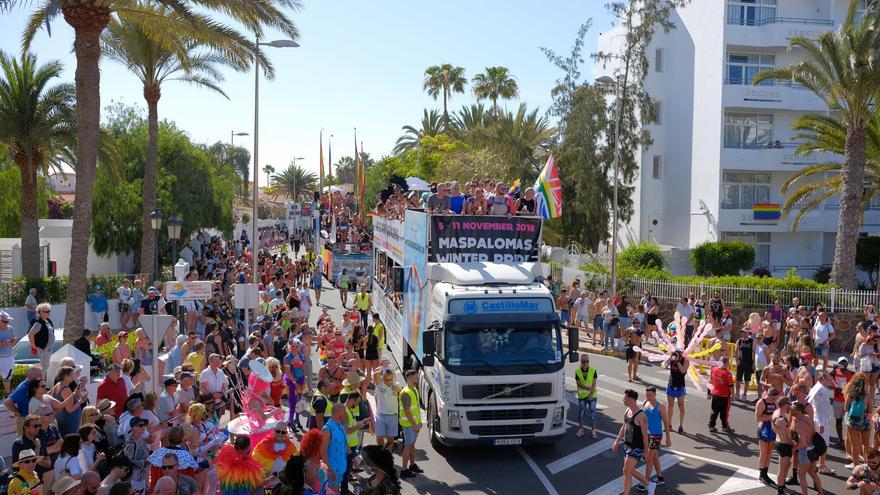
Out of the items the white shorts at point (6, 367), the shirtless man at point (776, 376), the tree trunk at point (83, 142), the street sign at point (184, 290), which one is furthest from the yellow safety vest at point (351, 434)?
the tree trunk at point (83, 142)

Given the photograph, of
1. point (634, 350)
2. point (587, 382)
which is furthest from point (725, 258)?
point (587, 382)

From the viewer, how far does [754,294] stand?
80.8 feet

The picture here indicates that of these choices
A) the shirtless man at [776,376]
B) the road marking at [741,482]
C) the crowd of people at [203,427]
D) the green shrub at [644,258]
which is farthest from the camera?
the green shrub at [644,258]

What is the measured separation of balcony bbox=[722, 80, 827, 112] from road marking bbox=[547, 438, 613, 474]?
25989 mm

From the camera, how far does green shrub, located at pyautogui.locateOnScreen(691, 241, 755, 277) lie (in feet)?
107

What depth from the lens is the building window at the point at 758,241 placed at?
3594 centimetres

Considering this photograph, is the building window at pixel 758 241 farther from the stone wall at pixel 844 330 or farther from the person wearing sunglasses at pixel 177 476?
the person wearing sunglasses at pixel 177 476

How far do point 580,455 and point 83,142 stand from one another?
11138mm

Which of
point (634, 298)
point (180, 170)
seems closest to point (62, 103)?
point (180, 170)

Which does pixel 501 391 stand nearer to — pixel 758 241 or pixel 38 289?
pixel 38 289

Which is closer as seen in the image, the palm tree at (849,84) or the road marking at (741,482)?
the road marking at (741,482)

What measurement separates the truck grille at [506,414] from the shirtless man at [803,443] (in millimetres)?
3393

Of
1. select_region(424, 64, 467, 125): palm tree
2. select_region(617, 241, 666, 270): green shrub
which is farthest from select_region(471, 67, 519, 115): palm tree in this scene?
select_region(617, 241, 666, 270): green shrub

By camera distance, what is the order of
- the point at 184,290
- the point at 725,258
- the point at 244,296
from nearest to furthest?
the point at 184,290 → the point at 244,296 → the point at 725,258
